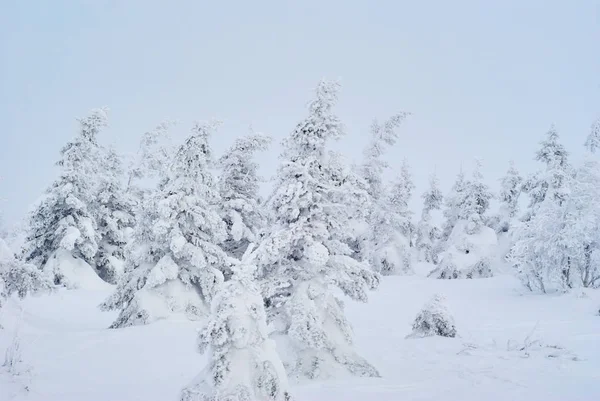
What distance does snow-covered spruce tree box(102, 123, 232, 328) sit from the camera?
15766mm

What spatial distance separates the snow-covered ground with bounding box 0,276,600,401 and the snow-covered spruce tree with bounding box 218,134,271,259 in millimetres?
6746

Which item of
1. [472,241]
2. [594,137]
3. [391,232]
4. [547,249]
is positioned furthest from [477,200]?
[594,137]

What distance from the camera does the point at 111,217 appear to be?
95.9ft

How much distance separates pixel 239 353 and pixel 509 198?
147 ft

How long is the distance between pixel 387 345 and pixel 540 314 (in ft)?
29.2

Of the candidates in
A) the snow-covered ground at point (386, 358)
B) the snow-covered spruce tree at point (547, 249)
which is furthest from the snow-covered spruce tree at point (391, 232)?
the snow-covered ground at point (386, 358)

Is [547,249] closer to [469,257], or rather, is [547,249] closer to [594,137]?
[469,257]

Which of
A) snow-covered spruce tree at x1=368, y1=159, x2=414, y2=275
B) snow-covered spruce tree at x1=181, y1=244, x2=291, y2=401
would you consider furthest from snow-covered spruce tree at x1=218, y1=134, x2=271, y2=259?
snow-covered spruce tree at x1=368, y1=159, x2=414, y2=275

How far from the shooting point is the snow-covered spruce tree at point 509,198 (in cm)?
4369

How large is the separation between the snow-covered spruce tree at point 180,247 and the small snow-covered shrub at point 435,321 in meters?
7.93

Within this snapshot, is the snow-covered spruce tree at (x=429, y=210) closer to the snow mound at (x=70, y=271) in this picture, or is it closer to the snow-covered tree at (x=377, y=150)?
the snow-covered tree at (x=377, y=150)

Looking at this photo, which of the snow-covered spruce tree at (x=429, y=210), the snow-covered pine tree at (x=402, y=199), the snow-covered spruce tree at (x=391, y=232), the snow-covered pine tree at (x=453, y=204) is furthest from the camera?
the snow-covered spruce tree at (x=429, y=210)

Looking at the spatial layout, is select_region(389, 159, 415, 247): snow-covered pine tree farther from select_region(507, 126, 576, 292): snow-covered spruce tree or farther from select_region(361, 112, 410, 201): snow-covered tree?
select_region(507, 126, 576, 292): snow-covered spruce tree

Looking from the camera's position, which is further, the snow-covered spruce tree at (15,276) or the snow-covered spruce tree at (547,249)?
the snow-covered spruce tree at (547,249)
